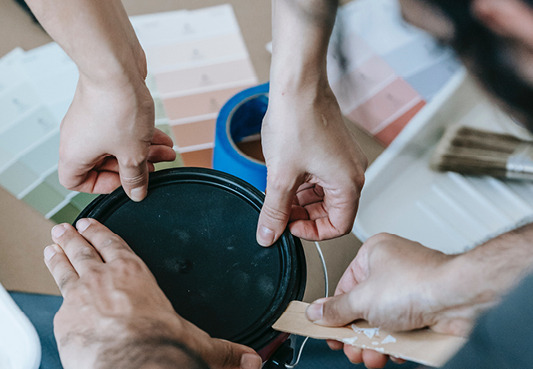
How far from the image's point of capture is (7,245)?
2.73 feet

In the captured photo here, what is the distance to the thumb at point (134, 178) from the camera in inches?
25.6

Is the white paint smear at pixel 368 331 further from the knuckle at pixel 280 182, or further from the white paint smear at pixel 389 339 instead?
the knuckle at pixel 280 182

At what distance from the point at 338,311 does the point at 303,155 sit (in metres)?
0.21

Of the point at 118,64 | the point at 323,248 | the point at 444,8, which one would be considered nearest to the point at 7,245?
the point at 118,64

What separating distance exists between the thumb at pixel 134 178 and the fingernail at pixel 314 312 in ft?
0.90

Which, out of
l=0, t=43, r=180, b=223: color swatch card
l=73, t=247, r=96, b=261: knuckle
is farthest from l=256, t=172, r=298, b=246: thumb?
l=0, t=43, r=180, b=223: color swatch card

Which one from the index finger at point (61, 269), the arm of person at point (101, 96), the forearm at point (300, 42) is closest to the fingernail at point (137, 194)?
the arm of person at point (101, 96)

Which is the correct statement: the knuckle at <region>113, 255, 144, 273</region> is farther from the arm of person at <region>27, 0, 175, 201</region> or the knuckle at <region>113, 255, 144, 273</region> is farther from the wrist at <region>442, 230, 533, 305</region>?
the wrist at <region>442, 230, 533, 305</region>

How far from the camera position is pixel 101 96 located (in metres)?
0.63

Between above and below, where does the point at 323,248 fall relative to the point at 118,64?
below

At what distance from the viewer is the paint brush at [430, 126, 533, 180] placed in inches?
35.6

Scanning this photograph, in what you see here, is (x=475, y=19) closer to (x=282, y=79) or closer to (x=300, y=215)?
(x=282, y=79)

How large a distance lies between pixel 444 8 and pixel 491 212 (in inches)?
20.5

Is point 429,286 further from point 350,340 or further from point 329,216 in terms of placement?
point 329,216
